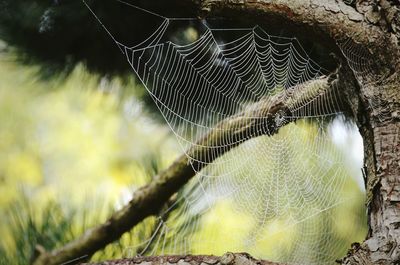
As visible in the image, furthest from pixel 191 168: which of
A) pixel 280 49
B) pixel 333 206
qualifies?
pixel 333 206

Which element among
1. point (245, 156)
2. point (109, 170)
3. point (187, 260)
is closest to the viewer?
point (187, 260)

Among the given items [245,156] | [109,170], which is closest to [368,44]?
[245,156]

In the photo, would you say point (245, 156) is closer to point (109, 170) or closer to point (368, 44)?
point (109, 170)

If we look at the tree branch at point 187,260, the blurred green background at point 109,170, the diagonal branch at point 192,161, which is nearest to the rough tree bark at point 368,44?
the diagonal branch at point 192,161

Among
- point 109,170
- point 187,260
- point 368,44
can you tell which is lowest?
point 109,170

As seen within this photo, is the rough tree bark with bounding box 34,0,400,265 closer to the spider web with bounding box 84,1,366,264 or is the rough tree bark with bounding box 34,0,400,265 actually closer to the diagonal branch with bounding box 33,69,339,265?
the diagonal branch with bounding box 33,69,339,265

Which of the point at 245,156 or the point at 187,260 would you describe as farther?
the point at 245,156

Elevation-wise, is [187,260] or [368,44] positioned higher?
[368,44]

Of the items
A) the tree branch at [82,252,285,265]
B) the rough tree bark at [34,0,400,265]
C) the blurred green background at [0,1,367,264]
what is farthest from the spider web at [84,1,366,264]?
the tree branch at [82,252,285,265]
